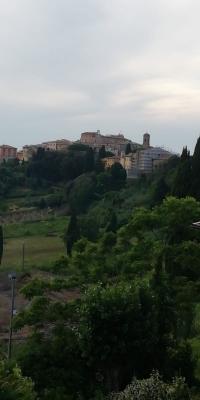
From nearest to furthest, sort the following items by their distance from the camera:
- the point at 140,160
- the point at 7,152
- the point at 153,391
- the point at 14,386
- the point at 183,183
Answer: the point at 14,386 < the point at 153,391 < the point at 183,183 < the point at 140,160 < the point at 7,152

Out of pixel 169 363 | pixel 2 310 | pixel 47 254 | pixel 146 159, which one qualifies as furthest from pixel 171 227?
pixel 146 159

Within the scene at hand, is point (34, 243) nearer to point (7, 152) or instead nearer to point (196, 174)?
point (196, 174)

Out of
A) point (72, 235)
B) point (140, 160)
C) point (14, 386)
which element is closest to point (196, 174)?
point (72, 235)

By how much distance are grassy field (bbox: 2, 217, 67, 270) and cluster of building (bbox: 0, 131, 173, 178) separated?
2196 cm

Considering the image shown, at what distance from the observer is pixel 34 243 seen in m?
48.2

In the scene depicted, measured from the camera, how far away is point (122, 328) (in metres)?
12.9

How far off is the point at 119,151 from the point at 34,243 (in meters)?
54.2

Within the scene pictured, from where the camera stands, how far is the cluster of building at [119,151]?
80.2 meters

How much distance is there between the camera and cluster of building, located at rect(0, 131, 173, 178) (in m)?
80.2

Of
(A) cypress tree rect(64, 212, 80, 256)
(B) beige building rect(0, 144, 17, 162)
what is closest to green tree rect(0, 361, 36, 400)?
(A) cypress tree rect(64, 212, 80, 256)

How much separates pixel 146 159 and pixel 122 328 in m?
68.6

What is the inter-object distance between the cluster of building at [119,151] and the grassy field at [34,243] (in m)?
22.0

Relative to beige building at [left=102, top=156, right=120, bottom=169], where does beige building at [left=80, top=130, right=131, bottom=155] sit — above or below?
above

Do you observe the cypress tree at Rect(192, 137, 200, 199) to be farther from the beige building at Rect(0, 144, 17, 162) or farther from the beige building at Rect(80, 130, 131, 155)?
the beige building at Rect(0, 144, 17, 162)
